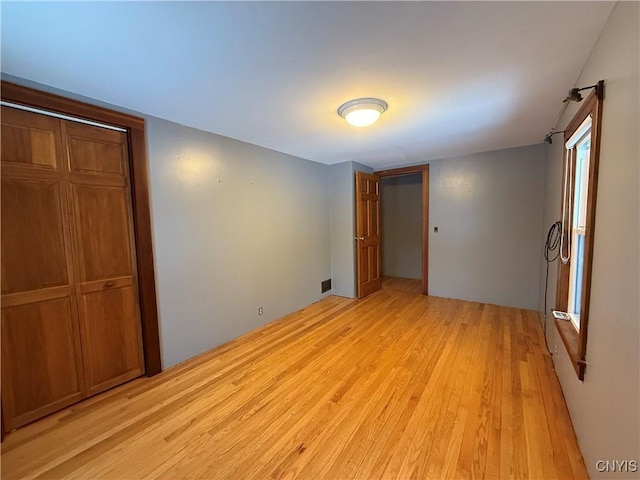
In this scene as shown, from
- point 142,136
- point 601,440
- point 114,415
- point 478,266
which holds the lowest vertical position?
point 114,415

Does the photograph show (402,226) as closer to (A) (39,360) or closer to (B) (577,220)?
(B) (577,220)

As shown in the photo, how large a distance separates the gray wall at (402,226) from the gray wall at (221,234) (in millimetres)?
2448

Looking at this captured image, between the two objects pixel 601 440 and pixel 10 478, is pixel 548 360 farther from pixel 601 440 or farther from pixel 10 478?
pixel 10 478

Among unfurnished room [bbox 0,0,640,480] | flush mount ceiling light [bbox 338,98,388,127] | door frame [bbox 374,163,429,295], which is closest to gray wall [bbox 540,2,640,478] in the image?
unfurnished room [bbox 0,0,640,480]

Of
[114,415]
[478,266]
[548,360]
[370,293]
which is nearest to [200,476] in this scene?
[114,415]

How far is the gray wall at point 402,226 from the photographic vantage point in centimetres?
551

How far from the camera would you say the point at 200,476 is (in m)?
1.38

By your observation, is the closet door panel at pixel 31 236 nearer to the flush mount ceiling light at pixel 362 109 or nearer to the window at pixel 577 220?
the flush mount ceiling light at pixel 362 109

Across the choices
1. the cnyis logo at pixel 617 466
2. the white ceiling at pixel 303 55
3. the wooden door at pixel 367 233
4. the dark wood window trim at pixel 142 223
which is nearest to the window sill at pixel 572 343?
the cnyis logo at pixel 617 466

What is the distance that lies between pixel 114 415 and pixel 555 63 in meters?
3.69

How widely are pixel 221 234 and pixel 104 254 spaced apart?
100 cm

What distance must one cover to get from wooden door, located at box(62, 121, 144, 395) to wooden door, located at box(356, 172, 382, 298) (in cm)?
303

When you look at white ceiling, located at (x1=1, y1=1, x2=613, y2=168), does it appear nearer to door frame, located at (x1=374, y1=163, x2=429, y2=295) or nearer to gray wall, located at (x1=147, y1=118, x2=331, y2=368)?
gray wall, located at (x1=147, y1=118, x2=331, y2=368)

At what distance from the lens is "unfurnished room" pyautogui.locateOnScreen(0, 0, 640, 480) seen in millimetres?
1214
